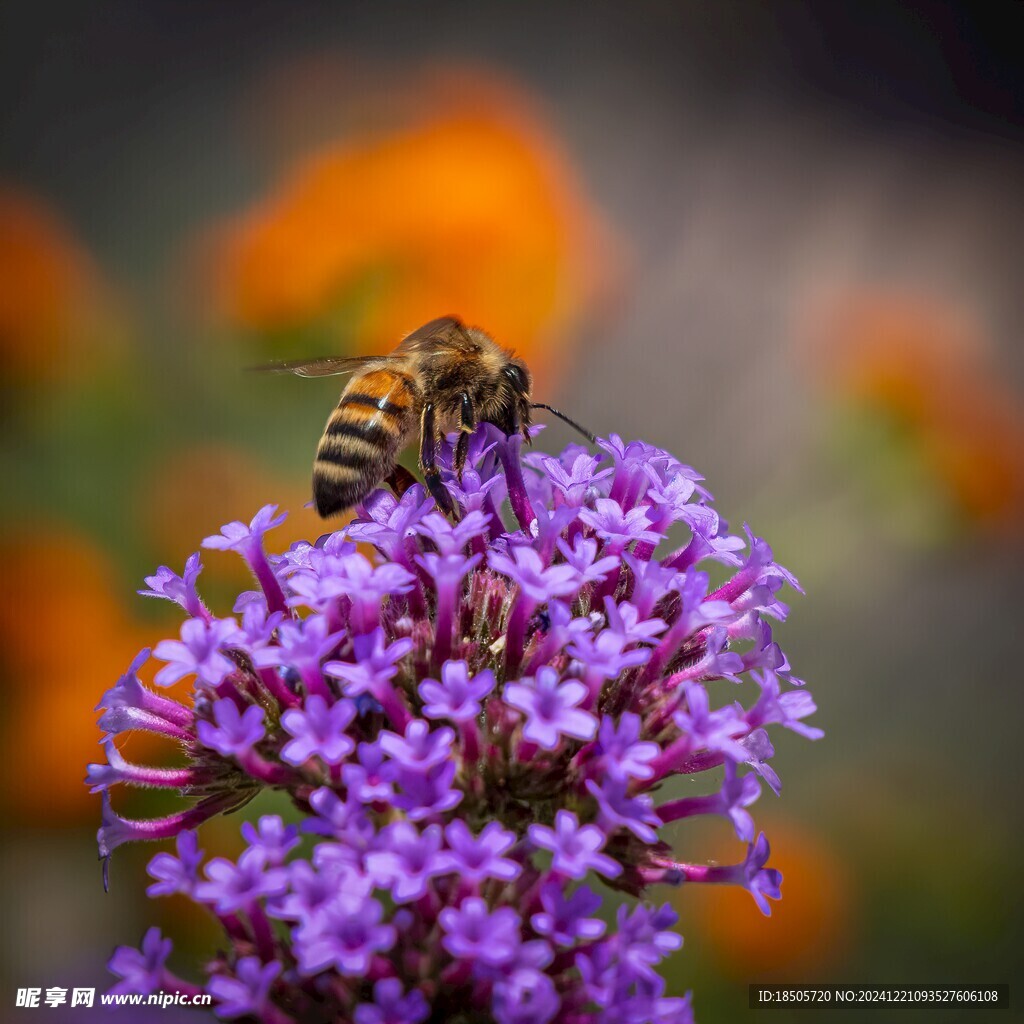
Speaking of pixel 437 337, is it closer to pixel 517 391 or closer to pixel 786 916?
pixel 517 391

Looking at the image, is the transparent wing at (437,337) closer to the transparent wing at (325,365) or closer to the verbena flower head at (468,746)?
the transparent wing at (325,365)

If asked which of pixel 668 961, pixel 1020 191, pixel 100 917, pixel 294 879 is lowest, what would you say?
pixel 668 961

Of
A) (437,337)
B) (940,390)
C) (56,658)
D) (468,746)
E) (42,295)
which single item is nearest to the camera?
(468,746)

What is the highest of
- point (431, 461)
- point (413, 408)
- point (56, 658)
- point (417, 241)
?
point (417, 241)

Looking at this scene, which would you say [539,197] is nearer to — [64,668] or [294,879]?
[64,668]

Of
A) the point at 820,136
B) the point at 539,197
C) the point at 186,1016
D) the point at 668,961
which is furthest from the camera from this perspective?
the point at 820,136

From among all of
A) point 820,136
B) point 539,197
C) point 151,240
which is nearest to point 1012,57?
point 820,136

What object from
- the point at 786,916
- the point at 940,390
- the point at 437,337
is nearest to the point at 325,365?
the point at 437,337

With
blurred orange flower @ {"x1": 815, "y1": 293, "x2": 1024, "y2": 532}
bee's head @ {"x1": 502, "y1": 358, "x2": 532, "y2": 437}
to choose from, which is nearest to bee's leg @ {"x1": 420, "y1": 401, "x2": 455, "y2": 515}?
bee's head @ {"x1": 502, "y1": 358, "x2": 532, "y2": 437}
